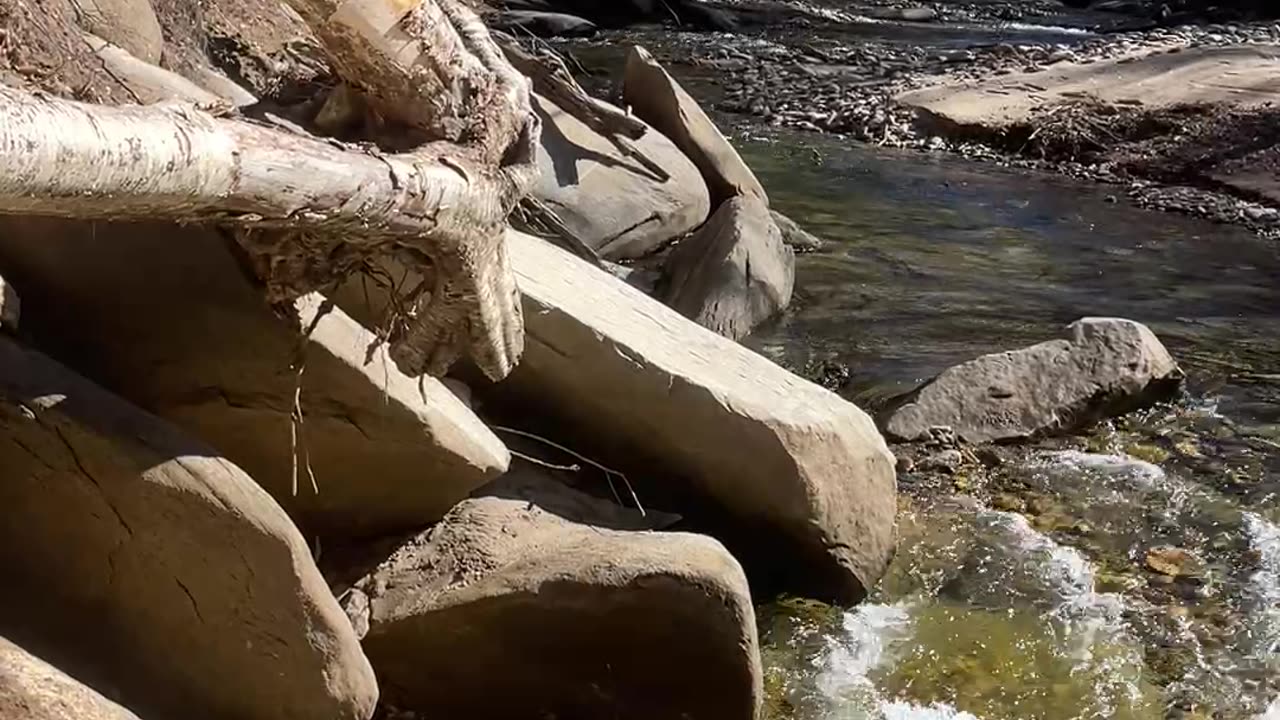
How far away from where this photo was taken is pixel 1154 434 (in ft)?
19.4

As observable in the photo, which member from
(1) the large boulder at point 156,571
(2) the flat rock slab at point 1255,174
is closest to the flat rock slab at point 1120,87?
(2) the flat rock slab at point 1255,174

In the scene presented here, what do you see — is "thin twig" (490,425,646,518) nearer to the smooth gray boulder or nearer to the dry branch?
the dry branch

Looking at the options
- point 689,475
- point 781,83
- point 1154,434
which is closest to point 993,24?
point 781,83

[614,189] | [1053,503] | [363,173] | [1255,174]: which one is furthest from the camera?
[1255,174]

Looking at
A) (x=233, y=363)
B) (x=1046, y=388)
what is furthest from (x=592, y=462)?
(x=1046, y=388)

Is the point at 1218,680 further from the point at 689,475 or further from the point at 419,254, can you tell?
the point at 419,254

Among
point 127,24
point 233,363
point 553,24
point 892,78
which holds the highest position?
point 127,24

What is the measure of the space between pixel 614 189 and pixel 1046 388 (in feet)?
8.79

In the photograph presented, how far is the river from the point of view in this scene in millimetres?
4219

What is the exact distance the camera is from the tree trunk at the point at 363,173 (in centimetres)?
254

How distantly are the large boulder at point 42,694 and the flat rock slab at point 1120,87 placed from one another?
952cm

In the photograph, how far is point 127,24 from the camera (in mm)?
5781

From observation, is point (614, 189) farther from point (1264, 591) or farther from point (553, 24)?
point (553, 24)

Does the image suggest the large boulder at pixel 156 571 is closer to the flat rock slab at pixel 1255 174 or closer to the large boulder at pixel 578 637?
the large boulder at pixel 578 637
